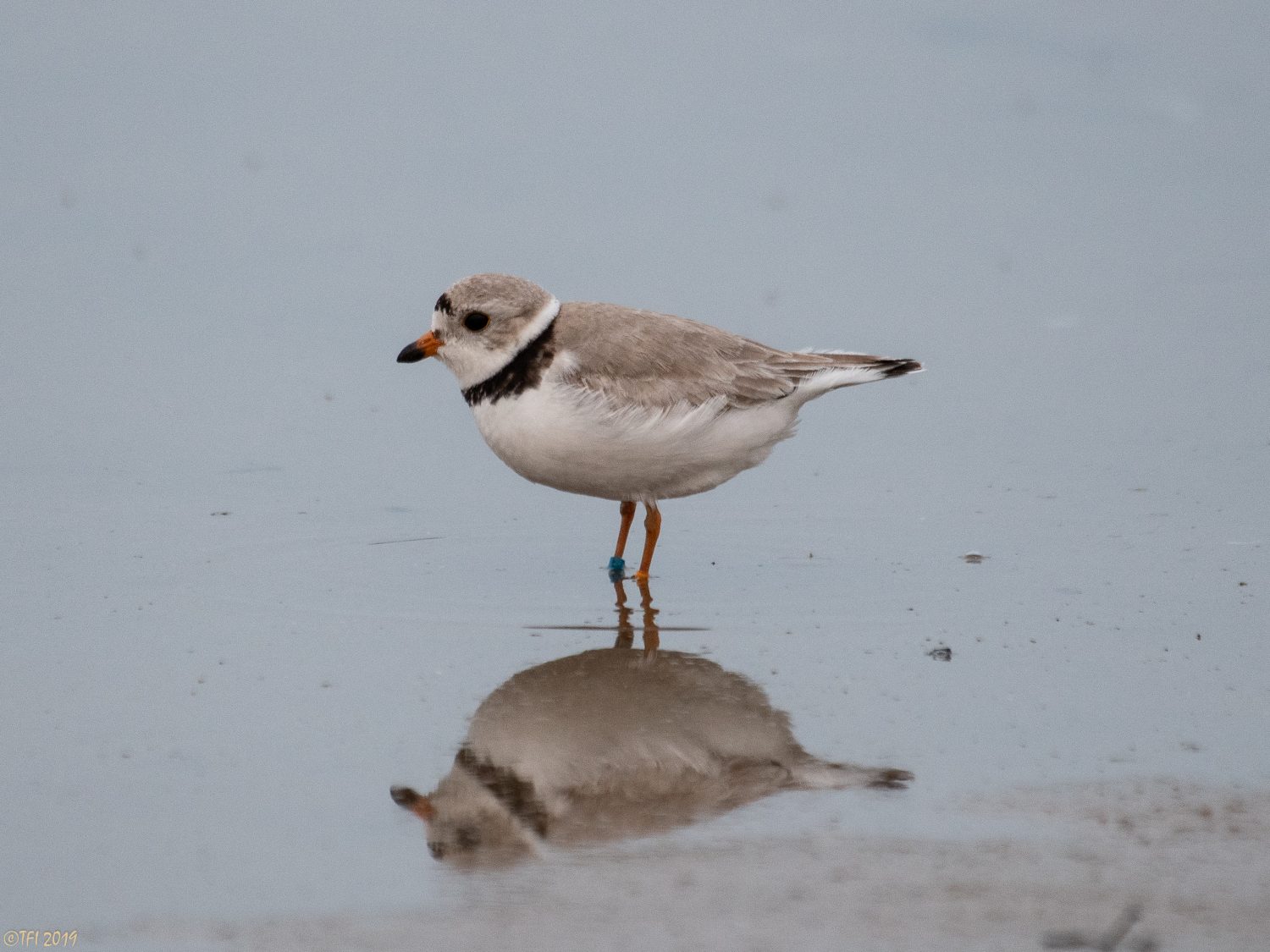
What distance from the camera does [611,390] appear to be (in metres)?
7.21

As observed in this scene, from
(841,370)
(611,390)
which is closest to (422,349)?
(611,390)

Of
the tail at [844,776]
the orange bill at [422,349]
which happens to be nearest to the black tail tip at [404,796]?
the tail at [844,776]

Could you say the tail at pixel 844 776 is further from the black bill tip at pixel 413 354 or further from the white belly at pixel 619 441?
the black bill tip at pixel 413 354

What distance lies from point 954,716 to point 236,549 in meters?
3.41

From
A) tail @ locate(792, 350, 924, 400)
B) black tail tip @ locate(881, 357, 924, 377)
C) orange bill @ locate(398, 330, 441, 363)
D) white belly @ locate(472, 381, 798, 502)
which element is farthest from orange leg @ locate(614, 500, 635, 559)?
black tail tip @ locate(881, 357, 924, 377)

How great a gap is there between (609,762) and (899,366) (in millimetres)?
3419

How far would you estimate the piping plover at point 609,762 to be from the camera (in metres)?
4.66

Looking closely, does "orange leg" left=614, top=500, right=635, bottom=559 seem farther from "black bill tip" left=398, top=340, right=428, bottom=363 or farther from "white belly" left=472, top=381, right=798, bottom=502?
"black bill tip" left=398, top=340, right=428, bottom=363

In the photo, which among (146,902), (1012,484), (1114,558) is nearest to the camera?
(146,902)

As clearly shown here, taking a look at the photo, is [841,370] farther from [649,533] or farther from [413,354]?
[413,354]

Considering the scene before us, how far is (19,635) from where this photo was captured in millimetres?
6324

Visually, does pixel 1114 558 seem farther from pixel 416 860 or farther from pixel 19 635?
pixel 19 635

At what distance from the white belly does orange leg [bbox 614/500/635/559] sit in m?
0.18

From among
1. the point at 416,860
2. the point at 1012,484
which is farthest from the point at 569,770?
the point at 1012,484
